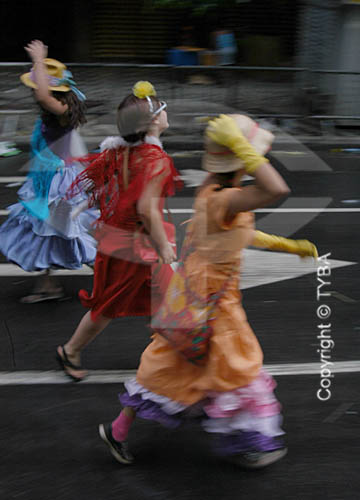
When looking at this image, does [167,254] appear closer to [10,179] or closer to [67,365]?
[67,365]

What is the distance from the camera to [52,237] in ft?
16.8

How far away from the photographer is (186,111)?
38.2 ft

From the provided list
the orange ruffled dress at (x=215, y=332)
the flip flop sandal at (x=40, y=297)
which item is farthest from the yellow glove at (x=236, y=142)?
the flip flop sandal at (x=40, y=297)

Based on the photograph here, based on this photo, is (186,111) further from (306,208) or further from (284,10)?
(284,10)

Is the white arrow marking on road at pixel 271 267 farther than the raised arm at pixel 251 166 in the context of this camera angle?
Yes

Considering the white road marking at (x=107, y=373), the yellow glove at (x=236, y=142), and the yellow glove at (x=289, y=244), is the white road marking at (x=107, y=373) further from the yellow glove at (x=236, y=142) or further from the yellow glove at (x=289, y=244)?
the yellow glove at (x=236, y=142)

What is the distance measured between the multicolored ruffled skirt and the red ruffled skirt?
0.70 m

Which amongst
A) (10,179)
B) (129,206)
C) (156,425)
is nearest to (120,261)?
(129,206)

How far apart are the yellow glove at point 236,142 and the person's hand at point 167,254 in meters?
0.86

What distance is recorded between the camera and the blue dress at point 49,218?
504cm

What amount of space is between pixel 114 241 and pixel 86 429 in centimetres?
103

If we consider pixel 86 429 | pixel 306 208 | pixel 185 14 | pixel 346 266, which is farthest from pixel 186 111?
pixel 86 429

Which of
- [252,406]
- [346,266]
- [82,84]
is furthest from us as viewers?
[82,84]

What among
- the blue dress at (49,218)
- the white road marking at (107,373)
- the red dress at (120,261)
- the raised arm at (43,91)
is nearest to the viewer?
the red dress at (120,261)
